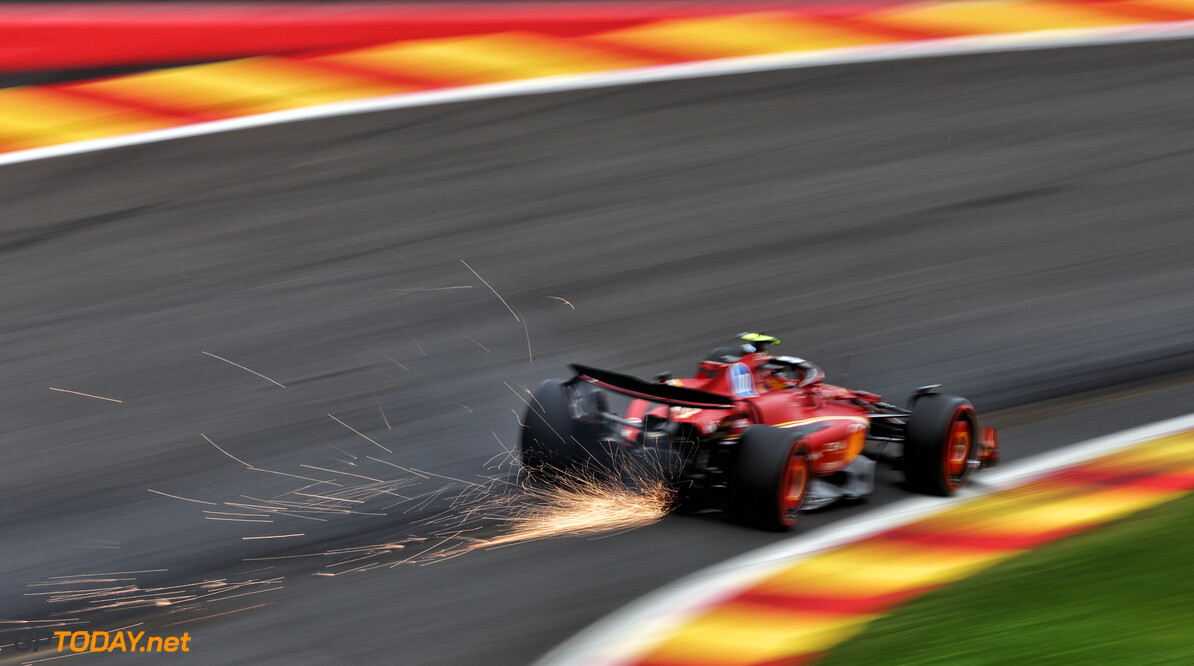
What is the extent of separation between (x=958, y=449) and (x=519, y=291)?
419 cm

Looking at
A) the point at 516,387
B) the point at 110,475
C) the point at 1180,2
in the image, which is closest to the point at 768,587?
the point at 516,387

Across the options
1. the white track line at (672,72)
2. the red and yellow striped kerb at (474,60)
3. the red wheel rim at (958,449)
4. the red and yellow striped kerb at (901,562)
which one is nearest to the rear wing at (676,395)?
the red and yellow striped kerb at (901,562)

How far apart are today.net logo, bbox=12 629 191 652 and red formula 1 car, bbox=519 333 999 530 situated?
7.47 ft

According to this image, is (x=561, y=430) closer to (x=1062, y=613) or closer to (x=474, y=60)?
(x=1062, y=613)

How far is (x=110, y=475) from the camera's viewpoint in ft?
23.8

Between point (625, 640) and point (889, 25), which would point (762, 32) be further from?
point (625, 640)

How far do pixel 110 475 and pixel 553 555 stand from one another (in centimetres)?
297

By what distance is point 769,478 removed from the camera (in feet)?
20.4

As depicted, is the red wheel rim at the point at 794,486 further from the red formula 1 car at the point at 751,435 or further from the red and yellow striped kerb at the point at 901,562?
the red and yellow striped kerb at the point at 901,562

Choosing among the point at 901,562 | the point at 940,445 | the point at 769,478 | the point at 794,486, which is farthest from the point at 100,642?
the point at 940,445

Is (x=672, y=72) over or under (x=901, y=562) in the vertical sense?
over

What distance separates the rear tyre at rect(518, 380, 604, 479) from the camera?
657cm

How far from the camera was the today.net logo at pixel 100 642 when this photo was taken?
5.10m

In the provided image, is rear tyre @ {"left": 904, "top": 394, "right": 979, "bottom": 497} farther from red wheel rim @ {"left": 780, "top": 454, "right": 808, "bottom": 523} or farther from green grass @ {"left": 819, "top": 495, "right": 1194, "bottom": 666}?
green grass @ {"left": 819, "top": 495, "right": 1194, "bottom": 666}
